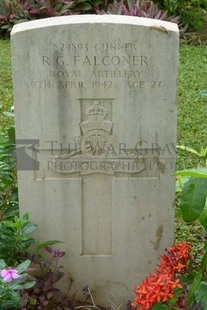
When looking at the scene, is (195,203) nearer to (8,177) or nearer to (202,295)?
(202,295)

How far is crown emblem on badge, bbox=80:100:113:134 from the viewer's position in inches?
133

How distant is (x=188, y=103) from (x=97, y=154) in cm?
357

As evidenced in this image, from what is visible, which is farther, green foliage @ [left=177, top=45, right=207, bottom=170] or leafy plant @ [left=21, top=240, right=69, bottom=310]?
green foliage @ [left=177, top=45, right=207, bottom=170]

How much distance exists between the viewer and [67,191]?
3.55 meters

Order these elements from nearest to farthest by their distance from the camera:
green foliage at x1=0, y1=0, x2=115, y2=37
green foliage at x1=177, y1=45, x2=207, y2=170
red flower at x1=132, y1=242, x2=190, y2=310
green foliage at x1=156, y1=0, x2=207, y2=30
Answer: red flower at x1=132, y1=242, x2=190, y2=310
green foliage at x1=177, y1=45, x2=207, y2=170
green foliage at x1=0, y1=0, x2=115, y2=37
green foliage at x1=156, y1=0, x2=207, y2=30

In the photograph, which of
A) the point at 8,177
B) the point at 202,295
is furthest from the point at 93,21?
the point at 202,295

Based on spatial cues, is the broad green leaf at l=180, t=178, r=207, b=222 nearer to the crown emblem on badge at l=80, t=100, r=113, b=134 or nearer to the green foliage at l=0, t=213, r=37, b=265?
the crown emblem on badge at l=80, t=100, r=113, b=134

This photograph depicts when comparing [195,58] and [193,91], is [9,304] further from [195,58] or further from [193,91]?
[195,58]

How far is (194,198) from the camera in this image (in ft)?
9.91

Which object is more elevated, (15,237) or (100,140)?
(100,140)

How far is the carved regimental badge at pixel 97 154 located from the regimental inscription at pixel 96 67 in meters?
0.13

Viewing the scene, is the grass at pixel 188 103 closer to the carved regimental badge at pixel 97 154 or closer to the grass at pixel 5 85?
the grass at pixel 5 85

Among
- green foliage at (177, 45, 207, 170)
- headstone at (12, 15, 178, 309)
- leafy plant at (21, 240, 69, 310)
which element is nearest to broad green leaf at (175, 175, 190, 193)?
headstone at (12, 15, 178, 309)

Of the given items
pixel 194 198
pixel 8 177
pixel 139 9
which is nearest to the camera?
pixel 194 198
